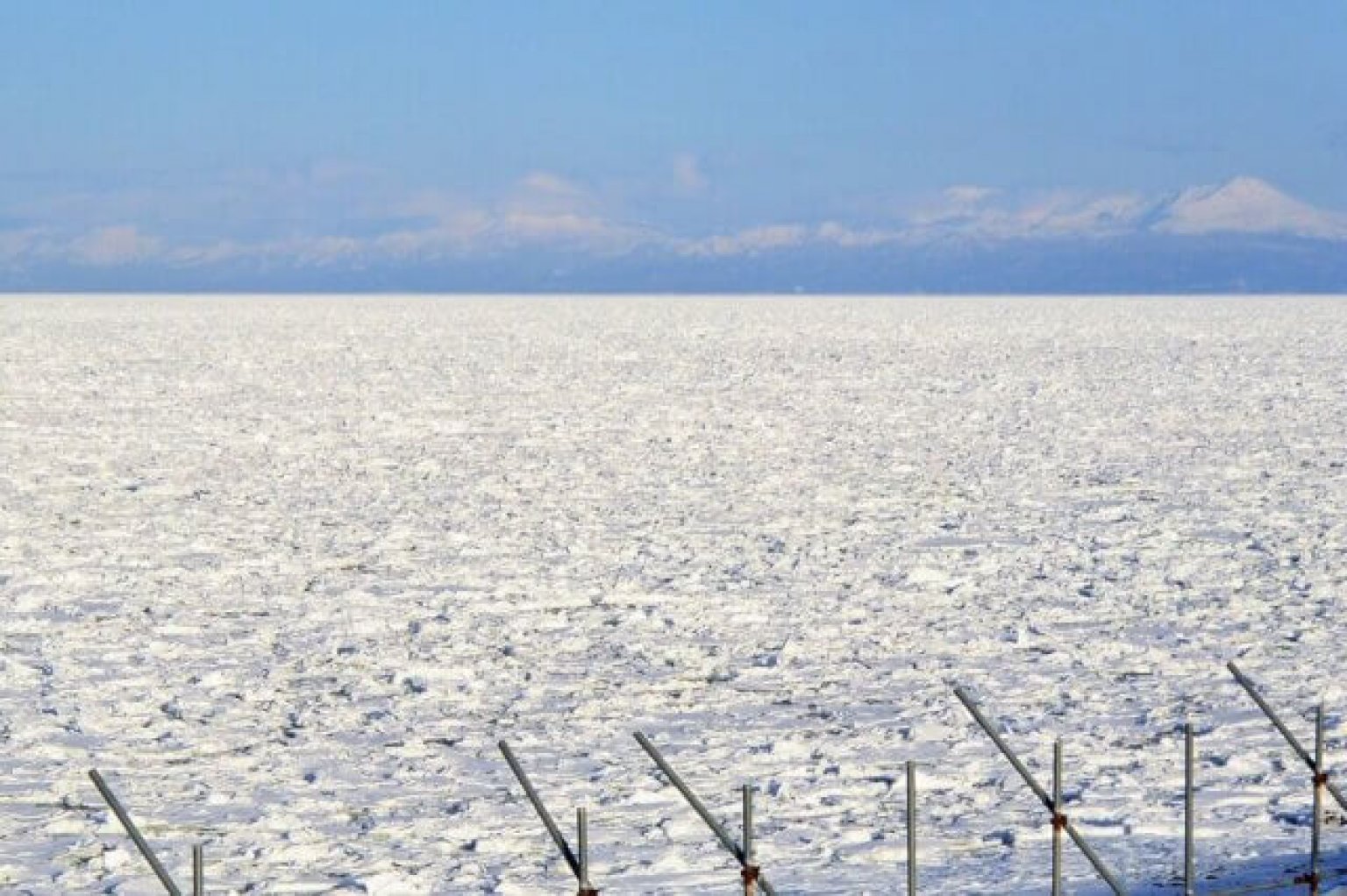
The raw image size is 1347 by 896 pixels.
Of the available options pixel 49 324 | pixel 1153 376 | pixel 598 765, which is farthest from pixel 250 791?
pixel 49 324

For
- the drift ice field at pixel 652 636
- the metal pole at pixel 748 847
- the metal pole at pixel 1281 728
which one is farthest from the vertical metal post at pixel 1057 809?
the drift ice field at pixel 652 636

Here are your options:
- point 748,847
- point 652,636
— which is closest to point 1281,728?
point 748,847

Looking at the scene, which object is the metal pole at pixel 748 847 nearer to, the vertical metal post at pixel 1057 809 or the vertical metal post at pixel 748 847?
the vertical metal post at pixel 748 847

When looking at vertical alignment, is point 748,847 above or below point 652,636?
above

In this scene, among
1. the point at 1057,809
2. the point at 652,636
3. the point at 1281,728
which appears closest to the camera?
the point at 1057,809

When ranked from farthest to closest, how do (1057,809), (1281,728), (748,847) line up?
1. (1281,728)
2. (1057,809)
3. (748,847)

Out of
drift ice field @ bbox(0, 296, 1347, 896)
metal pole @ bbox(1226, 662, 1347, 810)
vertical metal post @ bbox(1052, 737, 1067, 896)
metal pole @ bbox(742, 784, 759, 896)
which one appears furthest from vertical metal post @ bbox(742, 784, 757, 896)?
drift ice field @ bbox(0, 296, 1347, 896)

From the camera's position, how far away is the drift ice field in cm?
392

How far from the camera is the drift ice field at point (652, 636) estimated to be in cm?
392

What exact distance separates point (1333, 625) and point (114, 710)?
12.1ft

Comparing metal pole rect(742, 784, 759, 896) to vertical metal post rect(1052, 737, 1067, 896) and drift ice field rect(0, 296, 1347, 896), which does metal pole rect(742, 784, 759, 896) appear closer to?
vertical metal post rect(1052, 737, 1067, 896)

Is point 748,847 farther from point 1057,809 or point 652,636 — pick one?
point 652,636

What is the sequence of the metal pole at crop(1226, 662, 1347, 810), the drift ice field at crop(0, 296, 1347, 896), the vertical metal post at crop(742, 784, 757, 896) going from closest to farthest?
the vertical metal post at crop(742, 784, 757, 896)
the metal pole at crop(1226, 662, 1347, 810)
the drift ice field at crop(0, 296, 1347, 896)

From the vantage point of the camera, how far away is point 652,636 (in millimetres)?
6035
